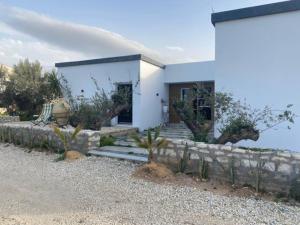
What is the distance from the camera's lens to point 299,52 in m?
9.16

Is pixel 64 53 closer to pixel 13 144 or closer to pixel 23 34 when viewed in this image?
pixel 23 34

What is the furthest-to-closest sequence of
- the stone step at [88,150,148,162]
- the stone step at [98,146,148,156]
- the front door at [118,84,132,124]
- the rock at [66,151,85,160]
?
the front door at [118,84,132,124] → the stone step at [98,146,148,156] → the rock at [66,151,85,160] → the stone step at [88,150,148,162]

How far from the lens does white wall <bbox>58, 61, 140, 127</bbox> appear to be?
562 inches

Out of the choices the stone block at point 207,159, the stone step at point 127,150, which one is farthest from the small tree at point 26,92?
the stone block at point 207,159

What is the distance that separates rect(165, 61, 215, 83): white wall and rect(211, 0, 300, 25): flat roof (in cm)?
455

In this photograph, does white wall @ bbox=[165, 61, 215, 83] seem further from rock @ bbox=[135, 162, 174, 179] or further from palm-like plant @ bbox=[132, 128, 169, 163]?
rock @ bbox=[135, 162, 174, 179]

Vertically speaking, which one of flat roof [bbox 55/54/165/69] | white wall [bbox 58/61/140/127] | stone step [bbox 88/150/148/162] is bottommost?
stone step [bbox 88/150/148/162]

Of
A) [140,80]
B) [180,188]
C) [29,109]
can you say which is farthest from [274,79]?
[29,109]

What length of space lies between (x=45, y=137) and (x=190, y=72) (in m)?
8.62

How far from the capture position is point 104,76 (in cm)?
1527

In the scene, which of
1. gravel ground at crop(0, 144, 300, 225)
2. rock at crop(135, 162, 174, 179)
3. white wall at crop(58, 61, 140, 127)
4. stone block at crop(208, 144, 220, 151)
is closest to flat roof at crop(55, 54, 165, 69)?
white wall at crop(58, 61, 140, 127)

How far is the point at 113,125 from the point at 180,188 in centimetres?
948

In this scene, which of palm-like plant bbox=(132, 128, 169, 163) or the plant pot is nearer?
palm-like plant bbox=(132, 128, 169, 163)

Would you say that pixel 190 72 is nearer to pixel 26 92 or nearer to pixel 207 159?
pixel 207 159
